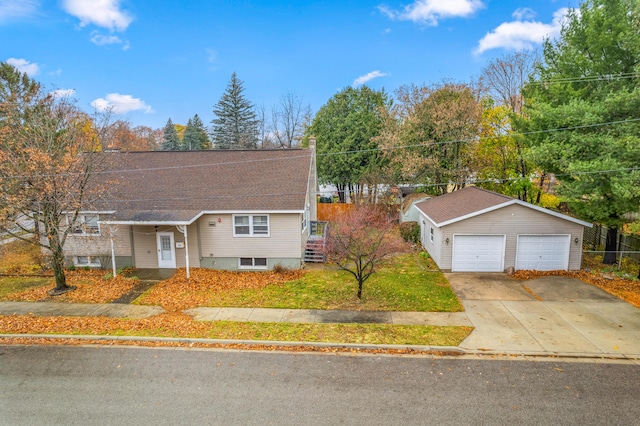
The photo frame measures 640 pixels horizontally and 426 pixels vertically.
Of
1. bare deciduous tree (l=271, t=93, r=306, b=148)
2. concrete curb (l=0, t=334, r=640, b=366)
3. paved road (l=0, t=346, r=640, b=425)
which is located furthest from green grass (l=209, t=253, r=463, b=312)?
bare deciduous tree (l=271, t=93, r=306, b=148)

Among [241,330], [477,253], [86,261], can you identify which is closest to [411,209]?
[477,253]

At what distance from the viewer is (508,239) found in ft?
52.5

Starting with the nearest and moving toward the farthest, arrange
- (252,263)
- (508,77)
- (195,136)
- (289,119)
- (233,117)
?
(252,263) < (508,77) < (289,119) < (233,117) < (195,136)

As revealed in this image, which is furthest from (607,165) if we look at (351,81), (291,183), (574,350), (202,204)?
(351,81)

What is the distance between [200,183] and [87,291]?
7.52m

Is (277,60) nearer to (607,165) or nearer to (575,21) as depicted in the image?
(575,21)

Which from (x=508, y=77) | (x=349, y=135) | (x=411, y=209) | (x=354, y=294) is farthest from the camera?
(x=349, y=135)

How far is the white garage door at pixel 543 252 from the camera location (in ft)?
52.3

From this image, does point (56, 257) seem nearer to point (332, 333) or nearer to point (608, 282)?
point (332, 333)

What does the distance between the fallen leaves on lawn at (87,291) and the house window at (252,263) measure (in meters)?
4.75

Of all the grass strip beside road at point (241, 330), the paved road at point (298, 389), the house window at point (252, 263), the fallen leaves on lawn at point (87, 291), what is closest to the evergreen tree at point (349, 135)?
the house window at point (252, 263)

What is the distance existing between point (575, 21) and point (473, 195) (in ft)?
31.1

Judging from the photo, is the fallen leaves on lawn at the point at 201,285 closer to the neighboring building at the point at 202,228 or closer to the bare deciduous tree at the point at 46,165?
the neighboring building at the point at 202,228

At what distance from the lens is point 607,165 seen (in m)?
13.4
